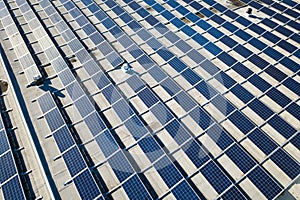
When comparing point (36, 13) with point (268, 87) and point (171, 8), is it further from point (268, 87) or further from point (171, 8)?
point (268, 87)

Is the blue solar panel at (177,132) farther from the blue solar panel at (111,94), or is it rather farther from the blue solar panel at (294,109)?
the blue solar panel at (294,109)

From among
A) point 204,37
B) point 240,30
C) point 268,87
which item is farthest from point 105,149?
point 240,30

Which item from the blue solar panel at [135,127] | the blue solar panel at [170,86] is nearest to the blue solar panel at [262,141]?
the blue solar panel at [170,86]

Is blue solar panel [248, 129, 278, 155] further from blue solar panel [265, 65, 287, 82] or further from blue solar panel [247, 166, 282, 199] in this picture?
blue solar panel [265, 65, 287, 82]

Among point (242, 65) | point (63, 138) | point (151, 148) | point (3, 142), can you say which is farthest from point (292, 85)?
point (3, 142)

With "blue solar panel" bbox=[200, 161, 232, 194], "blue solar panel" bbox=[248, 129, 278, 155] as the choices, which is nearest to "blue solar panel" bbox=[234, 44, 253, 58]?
"blue solar panel" bbox=[248, 129, 278, 155]
